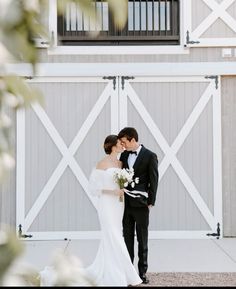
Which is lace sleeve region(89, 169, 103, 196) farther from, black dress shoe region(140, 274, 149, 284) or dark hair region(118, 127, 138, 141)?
black dress shoe region(140, 274, 149, 284)

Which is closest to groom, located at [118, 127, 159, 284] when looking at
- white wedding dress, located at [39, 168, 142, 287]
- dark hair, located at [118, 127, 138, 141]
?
dark hair, located at [118, 127, 138, 141]

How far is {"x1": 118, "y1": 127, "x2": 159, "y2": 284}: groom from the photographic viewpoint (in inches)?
232

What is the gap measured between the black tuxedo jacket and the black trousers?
82 mm

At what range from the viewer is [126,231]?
6.01 m

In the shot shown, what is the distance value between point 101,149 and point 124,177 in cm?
306

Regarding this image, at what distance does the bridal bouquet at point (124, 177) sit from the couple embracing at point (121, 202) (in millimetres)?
48

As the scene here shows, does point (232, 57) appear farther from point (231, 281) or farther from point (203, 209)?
point (231, 281)

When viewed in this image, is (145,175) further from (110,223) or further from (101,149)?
(101,149)

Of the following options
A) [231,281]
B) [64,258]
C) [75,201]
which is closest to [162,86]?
[75,201]

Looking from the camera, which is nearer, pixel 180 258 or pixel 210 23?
pixel 180 258

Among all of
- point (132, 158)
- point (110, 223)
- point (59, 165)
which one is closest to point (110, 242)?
point (110, 223)

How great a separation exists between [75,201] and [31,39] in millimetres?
7951

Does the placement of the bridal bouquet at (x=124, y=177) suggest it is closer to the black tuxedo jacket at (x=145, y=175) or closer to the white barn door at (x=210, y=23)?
the black tuxedo jacket at (x=145, y=175)

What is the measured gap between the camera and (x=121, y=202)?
19.5ft
